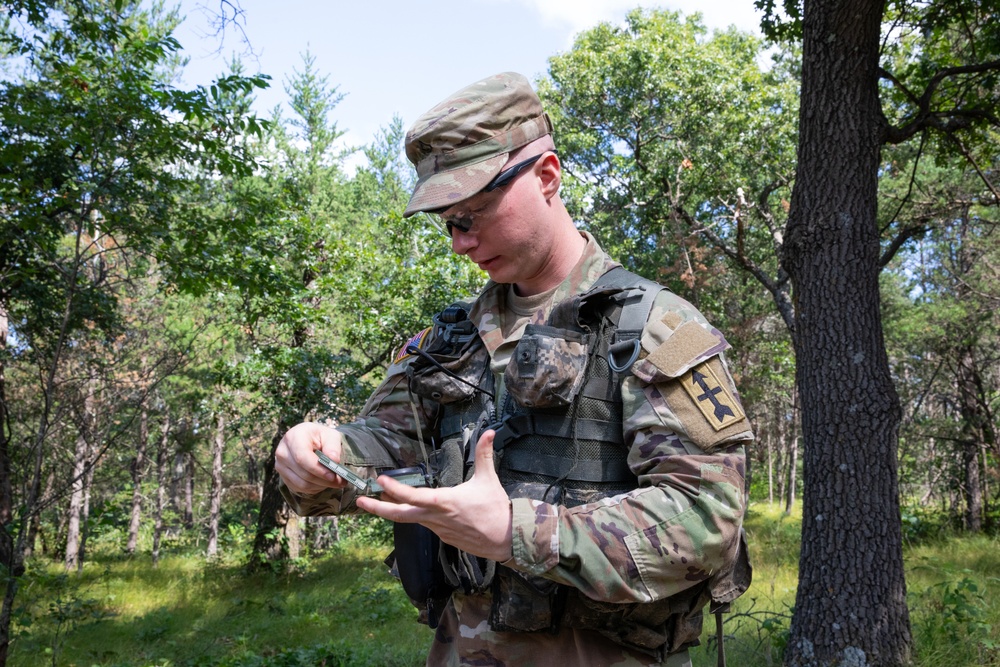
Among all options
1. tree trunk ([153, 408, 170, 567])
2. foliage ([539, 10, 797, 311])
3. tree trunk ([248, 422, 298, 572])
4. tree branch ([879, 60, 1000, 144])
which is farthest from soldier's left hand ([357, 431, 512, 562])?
tree trunk ([153, 408, 170, 567])

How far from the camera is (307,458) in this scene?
4.81ft

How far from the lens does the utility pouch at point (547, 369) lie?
1.50 m

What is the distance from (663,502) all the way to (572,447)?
0.29m

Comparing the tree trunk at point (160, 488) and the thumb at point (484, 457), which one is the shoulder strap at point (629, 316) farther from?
the tree trunk at point (160, 488)

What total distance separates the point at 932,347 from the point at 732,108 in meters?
5.52

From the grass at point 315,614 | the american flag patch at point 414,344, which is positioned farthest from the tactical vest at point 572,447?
the grass at point 315,614

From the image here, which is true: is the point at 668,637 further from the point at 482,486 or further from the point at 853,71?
the point at 853,71

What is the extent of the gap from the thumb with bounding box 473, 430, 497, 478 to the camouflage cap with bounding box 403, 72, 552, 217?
59 cm

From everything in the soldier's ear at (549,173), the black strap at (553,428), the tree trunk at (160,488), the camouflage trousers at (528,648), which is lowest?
the tree trunk at (160,488)

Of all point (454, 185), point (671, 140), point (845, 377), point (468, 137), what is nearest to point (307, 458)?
point (454, 185)

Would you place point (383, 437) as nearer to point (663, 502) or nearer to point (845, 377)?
point (663, 502)

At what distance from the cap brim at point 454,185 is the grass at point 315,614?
389 cm

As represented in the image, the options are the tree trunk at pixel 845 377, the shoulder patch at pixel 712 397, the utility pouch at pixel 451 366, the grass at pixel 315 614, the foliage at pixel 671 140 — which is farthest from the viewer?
the foliage at pixel 671 140

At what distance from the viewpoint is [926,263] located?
21.7m
